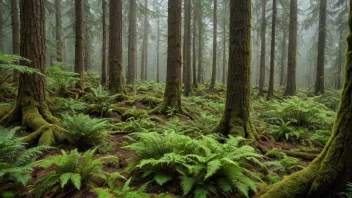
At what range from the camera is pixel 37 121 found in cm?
527

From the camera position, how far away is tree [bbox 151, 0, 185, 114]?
879 centimetres

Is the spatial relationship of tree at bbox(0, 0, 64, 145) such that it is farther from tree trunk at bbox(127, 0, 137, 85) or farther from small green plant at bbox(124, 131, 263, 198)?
tree trunk at bbox(127, 0, 137, 85)

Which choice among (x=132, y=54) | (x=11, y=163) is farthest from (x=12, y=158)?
(x=132, y=54)

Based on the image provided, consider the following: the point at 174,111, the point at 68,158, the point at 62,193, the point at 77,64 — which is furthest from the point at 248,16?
the point at 77,64

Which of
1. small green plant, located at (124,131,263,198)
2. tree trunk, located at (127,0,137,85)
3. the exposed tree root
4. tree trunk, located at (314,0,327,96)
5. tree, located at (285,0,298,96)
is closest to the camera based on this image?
small green plant, located at (124,131,263,198)

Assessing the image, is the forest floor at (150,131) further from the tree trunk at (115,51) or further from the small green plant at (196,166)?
the tree trunk at (115,51)

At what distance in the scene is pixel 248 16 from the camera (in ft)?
19.0

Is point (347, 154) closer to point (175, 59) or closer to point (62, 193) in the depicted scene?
point (62, 193)

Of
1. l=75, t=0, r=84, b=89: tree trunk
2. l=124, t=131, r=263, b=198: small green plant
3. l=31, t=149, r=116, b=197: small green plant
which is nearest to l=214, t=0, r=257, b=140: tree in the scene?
l=124, t=131, r=263, b=198: small green plant

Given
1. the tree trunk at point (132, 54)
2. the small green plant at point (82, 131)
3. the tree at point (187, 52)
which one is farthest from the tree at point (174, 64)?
the tree trunk at point (132, 54)

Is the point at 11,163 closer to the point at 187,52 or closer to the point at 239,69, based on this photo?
the point at 239,69

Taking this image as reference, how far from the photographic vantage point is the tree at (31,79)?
5516 mm

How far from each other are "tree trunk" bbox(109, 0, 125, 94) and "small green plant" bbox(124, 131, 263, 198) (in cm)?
604

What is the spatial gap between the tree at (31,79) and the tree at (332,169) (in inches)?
200
